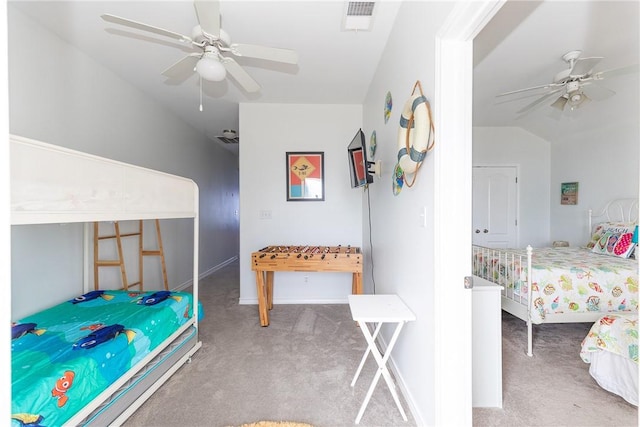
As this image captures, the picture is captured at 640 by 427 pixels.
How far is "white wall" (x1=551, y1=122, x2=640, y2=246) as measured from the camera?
127 inches

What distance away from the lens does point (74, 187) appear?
1.30m

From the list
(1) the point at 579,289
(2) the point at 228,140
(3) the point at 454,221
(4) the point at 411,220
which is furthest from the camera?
(2) the point at 228,140

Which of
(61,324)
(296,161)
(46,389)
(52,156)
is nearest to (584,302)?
(296,161)

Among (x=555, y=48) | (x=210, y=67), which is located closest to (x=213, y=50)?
(x=210, y=67)

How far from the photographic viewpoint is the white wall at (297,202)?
3604 mm

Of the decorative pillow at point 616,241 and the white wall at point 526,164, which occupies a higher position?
the white wall at point 526,164

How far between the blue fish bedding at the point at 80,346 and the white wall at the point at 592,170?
5.08 metres

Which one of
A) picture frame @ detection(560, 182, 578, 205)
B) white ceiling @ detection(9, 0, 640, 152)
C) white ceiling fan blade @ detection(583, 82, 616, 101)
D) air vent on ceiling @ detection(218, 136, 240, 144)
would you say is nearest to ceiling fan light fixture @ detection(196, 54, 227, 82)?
white ceiling @ detection(9, 0, 640, 152)

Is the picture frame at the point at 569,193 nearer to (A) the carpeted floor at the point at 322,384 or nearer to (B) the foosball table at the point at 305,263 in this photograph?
(A) the carpeted floor at the point at 322,384

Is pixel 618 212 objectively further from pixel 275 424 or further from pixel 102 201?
pixel 102 201


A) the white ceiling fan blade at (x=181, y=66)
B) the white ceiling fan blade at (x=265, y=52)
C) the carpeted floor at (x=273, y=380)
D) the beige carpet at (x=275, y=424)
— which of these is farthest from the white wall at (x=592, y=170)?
the white ceiling fan blade at (x=181, y=66)

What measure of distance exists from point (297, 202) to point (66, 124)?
2.40 metres

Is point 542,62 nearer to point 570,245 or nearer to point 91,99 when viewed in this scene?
point 570,245

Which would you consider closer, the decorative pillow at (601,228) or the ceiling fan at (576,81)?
the ceiling fan at (576,81)
